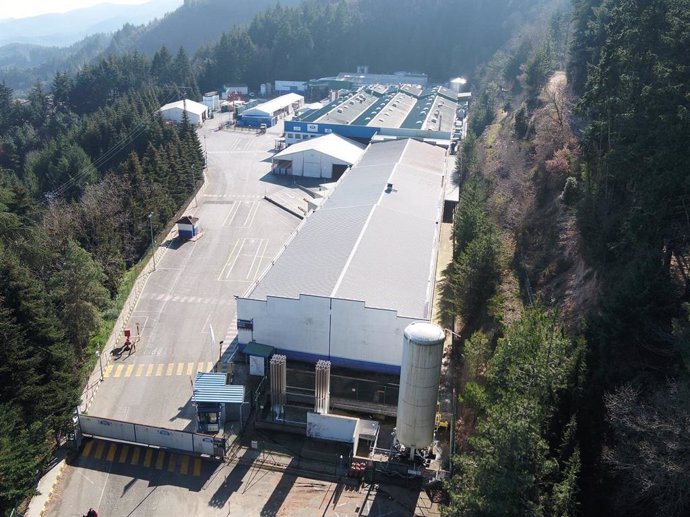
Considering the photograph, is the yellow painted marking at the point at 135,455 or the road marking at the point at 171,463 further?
the yellow painted marking at the point at 135,455

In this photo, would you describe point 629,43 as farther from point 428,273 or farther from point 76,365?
point 76,365

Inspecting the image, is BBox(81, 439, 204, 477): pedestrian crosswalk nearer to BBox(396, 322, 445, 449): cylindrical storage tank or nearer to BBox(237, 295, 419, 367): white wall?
BBox(237, 295, 419, 367): white wall

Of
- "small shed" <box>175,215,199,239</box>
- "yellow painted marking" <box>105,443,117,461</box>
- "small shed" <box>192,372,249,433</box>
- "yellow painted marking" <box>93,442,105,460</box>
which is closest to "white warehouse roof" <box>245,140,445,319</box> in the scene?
"small shed" <box>192,372,249,433</box>

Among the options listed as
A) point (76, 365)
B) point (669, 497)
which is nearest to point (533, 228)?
point (669, 497)

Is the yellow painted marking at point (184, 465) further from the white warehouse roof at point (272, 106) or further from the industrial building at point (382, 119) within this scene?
the white warehouse roof at point (272, 106)

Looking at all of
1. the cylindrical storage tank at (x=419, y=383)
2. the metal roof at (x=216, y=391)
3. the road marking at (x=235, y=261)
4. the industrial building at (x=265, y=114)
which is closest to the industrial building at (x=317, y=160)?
the road marking at (x=235, y=261)

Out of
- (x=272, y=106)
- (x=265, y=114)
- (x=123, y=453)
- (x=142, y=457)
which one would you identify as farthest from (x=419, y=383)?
(x=272, y=106)
